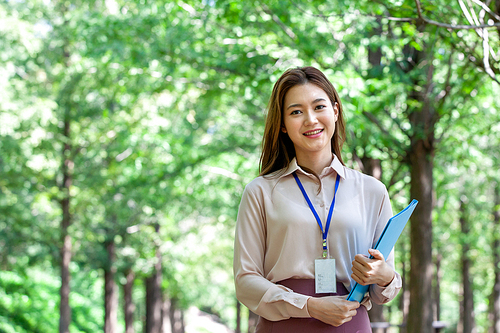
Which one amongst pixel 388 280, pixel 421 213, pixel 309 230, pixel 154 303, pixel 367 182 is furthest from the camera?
pixel 154 303

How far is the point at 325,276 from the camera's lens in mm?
1928

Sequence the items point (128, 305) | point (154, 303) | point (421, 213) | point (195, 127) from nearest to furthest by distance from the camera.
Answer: point (421, 213) → point (195, 127) → point (154, 303) → point (128, 305)

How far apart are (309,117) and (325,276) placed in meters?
0.65

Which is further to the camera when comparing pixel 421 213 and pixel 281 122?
pixel 421 213

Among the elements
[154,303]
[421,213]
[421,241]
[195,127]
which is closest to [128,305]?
[154,303]

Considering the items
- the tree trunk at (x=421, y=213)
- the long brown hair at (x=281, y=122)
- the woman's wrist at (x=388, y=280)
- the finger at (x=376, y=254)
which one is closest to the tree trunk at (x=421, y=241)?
the tree trunk at (x=421, y=213)

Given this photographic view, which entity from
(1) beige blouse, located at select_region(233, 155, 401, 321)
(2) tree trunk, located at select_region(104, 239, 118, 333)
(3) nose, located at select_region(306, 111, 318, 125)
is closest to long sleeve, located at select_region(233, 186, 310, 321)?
(1) beige blouse, located at select_region(233, 155, 401, 321)

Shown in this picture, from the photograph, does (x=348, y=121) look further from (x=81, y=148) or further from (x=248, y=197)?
(x=81, y=148)

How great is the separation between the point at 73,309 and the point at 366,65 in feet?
56.7

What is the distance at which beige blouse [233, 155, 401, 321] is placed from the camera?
6.33 feet

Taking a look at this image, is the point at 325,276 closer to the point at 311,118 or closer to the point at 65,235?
the point at 311,118

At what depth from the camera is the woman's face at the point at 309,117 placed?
81.2 inches

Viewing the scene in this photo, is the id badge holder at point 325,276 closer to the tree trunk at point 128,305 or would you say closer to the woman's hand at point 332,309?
the woman's hand at point 332,309

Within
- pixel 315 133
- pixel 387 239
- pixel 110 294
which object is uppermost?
pixel 315 133
